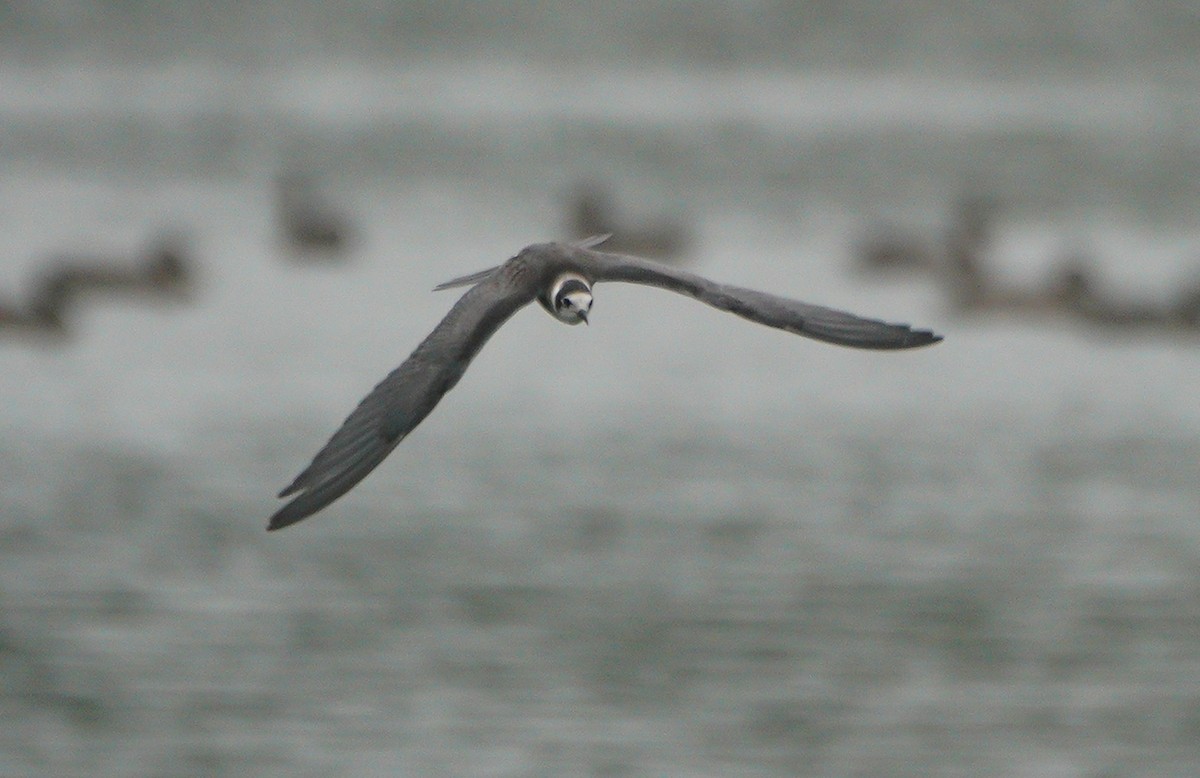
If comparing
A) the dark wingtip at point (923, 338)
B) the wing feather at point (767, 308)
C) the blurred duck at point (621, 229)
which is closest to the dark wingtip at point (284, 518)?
the wing feather at point (767, 308)

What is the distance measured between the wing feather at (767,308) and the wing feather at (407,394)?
1.19 ft

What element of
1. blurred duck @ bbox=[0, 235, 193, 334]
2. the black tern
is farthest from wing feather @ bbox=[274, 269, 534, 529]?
blurred duck @ bbox=[0, 235, 193, 334]

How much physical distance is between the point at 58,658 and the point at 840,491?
6.88 meters

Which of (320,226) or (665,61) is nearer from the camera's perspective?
(320,226)

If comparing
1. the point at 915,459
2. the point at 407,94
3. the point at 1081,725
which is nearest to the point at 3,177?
the point at 407,94

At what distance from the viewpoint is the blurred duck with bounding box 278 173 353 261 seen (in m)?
28.8

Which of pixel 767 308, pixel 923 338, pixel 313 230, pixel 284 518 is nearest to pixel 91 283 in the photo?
pixel 313 230

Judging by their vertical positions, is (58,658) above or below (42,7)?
below

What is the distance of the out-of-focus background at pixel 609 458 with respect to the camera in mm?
14969

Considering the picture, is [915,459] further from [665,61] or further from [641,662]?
[665,61]

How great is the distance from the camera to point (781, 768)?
1388 centimetres

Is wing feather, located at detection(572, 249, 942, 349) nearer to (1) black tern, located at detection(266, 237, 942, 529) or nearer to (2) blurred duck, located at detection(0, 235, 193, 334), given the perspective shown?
(1) black tern, located at detection(266, 237, 942, 529)

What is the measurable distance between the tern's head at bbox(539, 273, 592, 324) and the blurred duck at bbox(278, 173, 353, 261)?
19587 mm

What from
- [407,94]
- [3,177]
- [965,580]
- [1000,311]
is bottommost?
[965,580]
